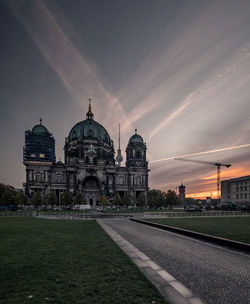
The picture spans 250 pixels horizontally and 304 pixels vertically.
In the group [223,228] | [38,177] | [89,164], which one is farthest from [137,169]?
[223,228]

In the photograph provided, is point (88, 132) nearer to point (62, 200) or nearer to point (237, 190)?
point (62, 200)

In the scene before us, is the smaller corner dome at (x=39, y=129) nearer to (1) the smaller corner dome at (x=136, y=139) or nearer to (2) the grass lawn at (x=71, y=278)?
(1) the smaller corner dome at (x=136, y=139)

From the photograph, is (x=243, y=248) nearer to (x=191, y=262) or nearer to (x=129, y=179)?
(x=191, y=262)

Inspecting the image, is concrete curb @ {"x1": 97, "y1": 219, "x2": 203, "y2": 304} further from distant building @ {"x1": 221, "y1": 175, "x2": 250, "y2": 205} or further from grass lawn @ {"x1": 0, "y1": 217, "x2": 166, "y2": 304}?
distant building @ {"x1": 221, "y1": 175, "x2": 250, "y2": 205}

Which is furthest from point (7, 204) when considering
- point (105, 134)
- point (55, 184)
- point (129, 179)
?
point (105, 134)

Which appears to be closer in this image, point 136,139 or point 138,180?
point 138,180

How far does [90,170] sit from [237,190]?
262 ft

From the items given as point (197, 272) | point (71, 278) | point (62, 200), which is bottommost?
point (62, 200)

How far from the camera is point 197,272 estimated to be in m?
7.20

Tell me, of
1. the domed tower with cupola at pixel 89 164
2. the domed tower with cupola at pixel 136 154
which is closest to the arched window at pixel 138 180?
the domed tower with cupola at pixel 136 154

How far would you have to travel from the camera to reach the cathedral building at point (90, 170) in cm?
9056

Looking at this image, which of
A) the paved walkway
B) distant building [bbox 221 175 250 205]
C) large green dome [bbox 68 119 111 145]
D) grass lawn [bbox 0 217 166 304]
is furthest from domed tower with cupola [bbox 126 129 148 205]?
grass lawn [bbox 0 217 166 304]

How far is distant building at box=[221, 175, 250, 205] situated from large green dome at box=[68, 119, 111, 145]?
7522cm

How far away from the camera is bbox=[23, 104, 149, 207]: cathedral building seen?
90562mm
